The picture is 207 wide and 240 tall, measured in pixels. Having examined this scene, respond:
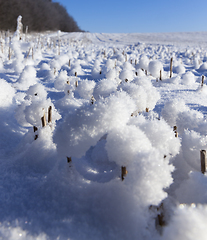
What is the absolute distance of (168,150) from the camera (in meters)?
0.88

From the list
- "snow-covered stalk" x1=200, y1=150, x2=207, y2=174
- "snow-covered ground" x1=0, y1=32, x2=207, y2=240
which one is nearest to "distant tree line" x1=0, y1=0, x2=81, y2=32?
"snow-covered ground" x1=0, y1=32, x2=207, y2=240

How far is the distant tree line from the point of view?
21.8 meters

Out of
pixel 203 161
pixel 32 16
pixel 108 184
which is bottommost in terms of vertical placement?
pixel 108 184

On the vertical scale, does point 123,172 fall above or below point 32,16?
below

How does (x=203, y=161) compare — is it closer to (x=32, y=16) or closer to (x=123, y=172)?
(x=123, y=172)

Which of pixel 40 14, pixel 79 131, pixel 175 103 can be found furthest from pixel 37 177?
pixel 40 14

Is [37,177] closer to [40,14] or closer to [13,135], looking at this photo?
[13,135]

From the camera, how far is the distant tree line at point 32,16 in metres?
21.8

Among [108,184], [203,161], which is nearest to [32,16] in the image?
[108,184]

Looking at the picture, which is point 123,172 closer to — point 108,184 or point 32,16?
point 108,184

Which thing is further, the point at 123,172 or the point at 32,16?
the point at 32,16

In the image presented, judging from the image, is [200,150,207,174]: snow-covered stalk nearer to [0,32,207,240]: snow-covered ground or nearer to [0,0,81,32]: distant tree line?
[0,32,207,240]: snow-covered ground

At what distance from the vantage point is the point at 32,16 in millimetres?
26156

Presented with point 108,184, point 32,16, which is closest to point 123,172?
point 108,184
